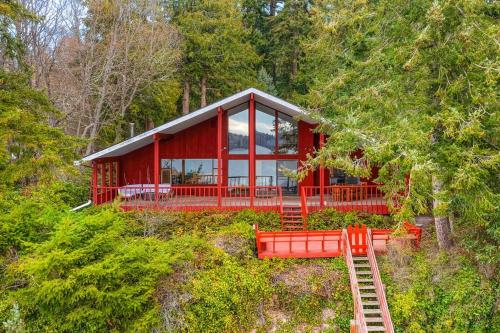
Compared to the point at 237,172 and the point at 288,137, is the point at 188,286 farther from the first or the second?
the point at 288,137

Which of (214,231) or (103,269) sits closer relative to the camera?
(103,269)

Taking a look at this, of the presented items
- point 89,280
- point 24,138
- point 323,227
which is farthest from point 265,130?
point 89,280

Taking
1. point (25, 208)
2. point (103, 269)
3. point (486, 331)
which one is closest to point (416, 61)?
point (486, 331)

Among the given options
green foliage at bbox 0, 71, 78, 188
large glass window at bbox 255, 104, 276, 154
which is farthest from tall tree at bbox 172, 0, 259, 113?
green foliage at bbox 0, 71, 78, 188

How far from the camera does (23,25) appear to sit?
18.8 meters

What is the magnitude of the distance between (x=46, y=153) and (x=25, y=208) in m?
1.70

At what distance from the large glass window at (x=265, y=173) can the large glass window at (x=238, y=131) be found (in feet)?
3.18

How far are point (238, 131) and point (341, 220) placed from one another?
642cm

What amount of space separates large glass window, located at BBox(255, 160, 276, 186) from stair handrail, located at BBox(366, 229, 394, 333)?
6.71 metres

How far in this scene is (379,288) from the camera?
9.57 m

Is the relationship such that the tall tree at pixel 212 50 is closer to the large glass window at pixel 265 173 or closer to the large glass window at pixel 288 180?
the large glass window at pixel 265 173

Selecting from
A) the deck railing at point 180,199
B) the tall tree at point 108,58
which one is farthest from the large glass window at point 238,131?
the tall tree at point 108,58

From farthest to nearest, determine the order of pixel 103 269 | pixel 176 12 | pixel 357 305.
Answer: pixel 176 12 → pixel 357 305 → pixel 103 269

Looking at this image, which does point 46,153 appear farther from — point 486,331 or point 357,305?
point 486,331
